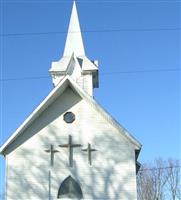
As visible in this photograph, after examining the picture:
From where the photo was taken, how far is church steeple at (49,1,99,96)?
34906 mm

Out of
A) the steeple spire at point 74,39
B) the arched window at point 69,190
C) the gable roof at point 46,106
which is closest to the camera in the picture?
the arched window at point 69,190

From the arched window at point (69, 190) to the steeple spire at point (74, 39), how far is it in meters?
14.7

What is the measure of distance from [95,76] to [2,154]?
1288 centimetres

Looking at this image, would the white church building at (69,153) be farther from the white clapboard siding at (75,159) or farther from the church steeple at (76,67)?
the church steeple at (76,67)

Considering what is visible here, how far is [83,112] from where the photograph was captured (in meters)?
25.3

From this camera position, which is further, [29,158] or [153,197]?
[153,197]

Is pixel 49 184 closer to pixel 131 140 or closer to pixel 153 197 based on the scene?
pixel 131 140

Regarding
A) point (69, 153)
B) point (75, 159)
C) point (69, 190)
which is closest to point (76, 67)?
point (69, 153)

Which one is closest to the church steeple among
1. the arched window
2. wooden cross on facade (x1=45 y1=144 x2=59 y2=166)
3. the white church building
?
the white church building

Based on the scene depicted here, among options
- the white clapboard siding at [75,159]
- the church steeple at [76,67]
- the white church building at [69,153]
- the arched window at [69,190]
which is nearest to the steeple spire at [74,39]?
the church steeple at [76,67]

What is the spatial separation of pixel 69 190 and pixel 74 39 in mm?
16761

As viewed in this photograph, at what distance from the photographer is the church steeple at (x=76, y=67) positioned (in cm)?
3491

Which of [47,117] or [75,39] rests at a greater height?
[75,39]

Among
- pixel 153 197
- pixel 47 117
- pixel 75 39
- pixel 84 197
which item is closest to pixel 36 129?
pixel 47 117
